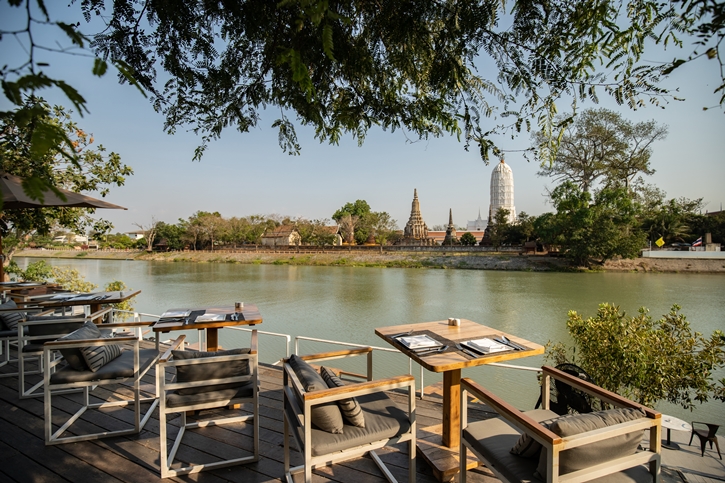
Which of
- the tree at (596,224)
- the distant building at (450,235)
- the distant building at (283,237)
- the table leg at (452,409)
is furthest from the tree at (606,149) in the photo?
the distant building at (283,237)

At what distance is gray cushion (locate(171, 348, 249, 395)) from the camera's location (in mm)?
1956

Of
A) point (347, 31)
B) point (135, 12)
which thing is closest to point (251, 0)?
point (347, 31)

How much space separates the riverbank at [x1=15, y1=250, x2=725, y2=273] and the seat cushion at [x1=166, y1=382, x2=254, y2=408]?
23.3 m

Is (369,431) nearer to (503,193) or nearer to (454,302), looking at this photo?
(454,302)

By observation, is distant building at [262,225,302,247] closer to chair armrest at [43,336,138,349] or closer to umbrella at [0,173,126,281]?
umbrella at [0,173,126,281]

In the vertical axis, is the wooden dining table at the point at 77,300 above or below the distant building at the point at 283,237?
below

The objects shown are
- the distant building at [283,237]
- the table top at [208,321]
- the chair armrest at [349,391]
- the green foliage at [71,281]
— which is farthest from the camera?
the distant building at [283,237]

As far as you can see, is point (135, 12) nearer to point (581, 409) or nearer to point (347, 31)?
point (347, 31)

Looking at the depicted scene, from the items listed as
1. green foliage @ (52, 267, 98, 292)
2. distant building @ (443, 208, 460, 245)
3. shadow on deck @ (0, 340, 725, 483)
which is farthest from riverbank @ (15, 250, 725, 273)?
shadow on deck @ (0, 340, 725, 483)

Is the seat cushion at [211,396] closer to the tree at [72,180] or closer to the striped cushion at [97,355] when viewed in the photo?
the striped cushion at [97,355]

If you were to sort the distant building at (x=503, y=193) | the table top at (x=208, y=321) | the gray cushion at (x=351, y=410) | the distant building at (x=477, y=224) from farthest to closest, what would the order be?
the distant building at (x=477, y=224), the distant building at (x=503, y=193), the table top at (x=208, y=321), the gray cushion at (x=351, y=410)

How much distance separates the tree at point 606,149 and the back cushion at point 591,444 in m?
23.7

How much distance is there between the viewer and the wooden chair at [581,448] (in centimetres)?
129

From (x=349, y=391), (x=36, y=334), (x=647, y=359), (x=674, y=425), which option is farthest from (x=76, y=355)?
(x=674, y=425)
